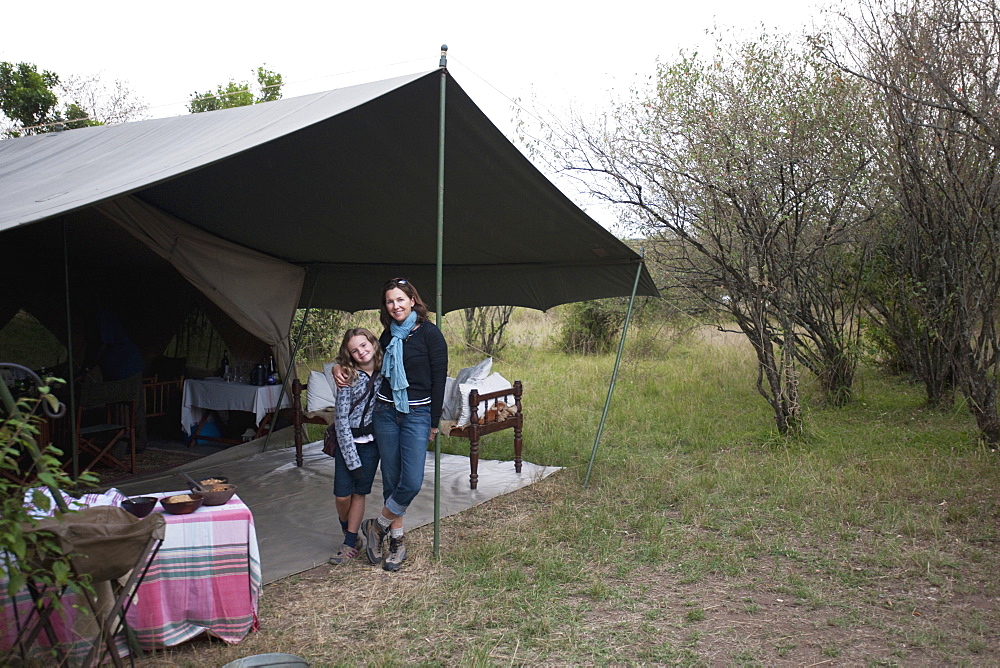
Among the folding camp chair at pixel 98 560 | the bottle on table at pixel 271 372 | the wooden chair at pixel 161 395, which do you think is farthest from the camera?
the wooden chair at pixel 161 395

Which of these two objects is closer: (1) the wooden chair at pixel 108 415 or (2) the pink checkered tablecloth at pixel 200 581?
(2) the pink checkered tablecloth at pixel 200 581

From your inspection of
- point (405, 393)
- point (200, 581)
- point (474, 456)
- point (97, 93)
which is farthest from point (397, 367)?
point (97, 93)

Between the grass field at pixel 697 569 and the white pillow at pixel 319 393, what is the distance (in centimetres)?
114

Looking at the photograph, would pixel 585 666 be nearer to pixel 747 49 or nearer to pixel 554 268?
pixel 554 268

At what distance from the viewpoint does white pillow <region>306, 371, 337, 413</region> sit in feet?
18.5

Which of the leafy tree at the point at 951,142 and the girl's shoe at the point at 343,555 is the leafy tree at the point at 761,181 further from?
the girl's shoe at the point at 343,555

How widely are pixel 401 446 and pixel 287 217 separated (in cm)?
232

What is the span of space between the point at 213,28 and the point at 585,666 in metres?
15.2

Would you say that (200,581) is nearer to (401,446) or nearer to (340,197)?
(401,446)

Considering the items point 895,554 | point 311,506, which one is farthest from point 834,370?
point 311,506

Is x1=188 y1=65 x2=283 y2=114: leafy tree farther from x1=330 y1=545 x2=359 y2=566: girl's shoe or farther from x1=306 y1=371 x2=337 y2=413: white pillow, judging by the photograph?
x1=330 y1=545 x2=359 y2=566: girl's shoe

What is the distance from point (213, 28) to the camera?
14523mm

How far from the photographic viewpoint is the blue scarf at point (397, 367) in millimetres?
3305

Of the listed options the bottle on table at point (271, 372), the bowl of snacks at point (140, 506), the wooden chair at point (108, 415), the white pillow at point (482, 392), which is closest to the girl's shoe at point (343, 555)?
the bowl of snacks at point (140, 506)
